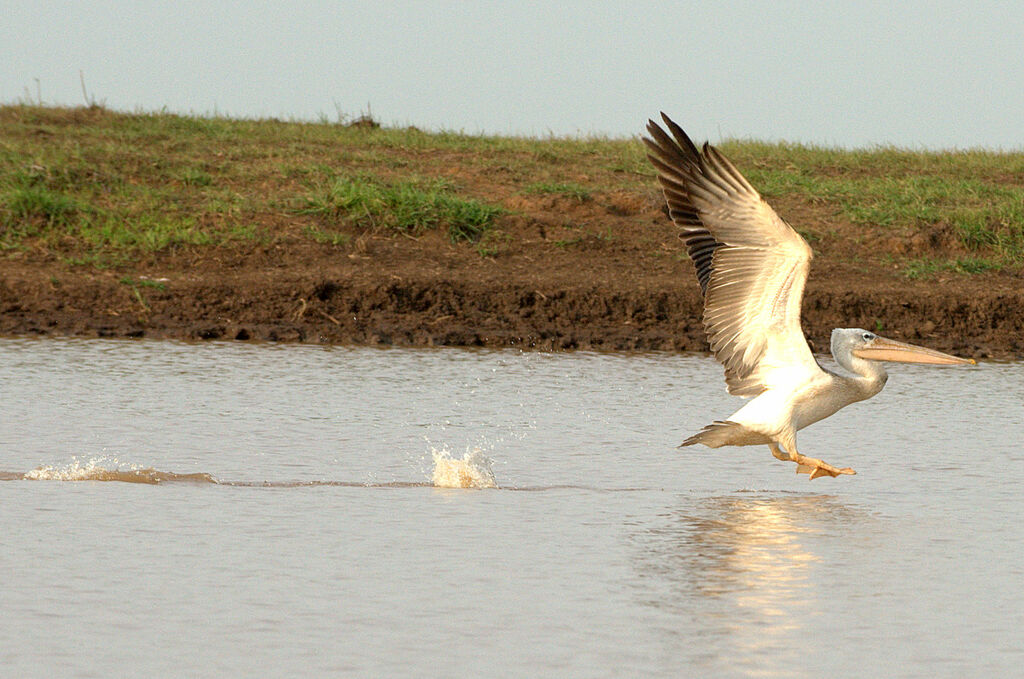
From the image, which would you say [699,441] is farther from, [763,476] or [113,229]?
[113,229]

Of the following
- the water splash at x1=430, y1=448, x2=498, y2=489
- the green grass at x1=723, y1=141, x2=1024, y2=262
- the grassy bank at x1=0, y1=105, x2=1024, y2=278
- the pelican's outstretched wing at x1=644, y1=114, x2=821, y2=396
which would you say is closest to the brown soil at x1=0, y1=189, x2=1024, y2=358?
the grassy bank at x1=0, y1=105, x2=1024, y2=278

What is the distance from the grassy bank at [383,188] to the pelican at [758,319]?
7.56m

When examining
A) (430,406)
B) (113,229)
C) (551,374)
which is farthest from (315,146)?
(430,406)

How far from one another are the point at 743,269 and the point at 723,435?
0.80 meters

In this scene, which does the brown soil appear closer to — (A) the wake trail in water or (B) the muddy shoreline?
(B) the muddy shoreline

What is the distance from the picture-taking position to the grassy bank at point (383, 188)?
14828mm

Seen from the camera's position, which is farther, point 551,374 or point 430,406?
point 551,374

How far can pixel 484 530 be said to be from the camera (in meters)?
6.52

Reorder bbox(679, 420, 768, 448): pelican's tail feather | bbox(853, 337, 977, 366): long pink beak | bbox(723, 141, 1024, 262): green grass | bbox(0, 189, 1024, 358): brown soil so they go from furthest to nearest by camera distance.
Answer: bbox(723, 141, 1024, 262): green grass < bbox(0, 189, 1024, 358): brown soil < bbox(853, 337, 977, 366): long pink beak < bbox(679, 420, 768, 448): pelican's tail feather

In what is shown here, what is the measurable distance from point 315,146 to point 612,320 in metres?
6.13

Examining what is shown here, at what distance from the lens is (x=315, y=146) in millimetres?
18141

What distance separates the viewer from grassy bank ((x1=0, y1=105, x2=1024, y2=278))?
14.8 m

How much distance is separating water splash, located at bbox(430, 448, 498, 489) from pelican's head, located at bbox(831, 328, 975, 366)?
177cm

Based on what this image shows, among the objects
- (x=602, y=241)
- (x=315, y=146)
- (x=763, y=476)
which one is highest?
(x=315, y=146)
